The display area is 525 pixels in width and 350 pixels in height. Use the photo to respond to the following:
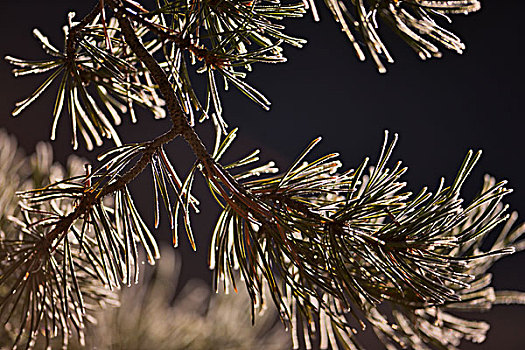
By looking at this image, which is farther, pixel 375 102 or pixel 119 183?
pixel 375 102

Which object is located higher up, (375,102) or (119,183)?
(375,102)

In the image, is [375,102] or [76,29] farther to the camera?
[375,102]

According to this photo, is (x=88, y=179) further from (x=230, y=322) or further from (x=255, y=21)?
(x=230, y=322)

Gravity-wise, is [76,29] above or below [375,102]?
below

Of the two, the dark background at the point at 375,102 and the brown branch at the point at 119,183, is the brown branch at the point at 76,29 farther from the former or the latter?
the dark background at the point at 375,102

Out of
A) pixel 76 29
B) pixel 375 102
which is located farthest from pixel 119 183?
pixel 375 102

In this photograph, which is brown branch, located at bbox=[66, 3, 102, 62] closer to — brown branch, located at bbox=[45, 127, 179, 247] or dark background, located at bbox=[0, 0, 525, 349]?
brown branch, located at bbox=[45, 127, 179, 247]

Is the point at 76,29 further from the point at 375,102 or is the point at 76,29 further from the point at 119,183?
the point at 375,102

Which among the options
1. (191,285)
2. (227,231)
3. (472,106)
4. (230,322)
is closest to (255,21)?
(227,231)
